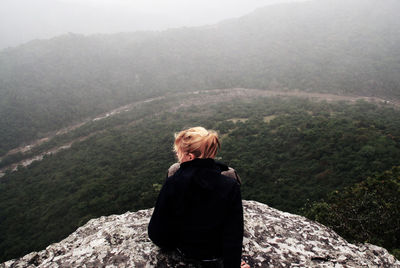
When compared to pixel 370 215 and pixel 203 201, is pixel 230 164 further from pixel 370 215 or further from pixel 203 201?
pixel 203 201

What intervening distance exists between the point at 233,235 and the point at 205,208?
12.2 inches

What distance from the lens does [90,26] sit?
10906 cm

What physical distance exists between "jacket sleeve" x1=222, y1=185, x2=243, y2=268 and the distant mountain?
3402cm

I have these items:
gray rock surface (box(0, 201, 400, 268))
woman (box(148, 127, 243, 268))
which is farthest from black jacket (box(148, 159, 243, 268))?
gray rock surface (box(0, 201, 400, 268))

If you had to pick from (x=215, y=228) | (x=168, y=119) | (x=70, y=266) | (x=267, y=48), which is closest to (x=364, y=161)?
(x=215, y=228)

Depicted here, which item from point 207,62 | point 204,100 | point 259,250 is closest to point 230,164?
point 259,250

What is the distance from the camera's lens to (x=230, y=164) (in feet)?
43.5

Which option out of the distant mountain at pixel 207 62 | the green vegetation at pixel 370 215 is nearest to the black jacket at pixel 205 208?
the green vegetation at pixel 370 215

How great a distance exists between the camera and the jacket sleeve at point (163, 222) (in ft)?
5.62

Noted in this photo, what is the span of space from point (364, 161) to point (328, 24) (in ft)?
217

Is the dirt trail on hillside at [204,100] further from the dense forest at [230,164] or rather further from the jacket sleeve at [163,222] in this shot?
the jacket sleeve at [163,222]

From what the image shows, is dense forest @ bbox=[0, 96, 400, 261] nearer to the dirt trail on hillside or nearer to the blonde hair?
the dirt trail on hillside

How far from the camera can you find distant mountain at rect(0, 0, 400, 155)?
34156 mm

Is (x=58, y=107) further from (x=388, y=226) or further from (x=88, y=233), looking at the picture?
(x=388, y=226)
